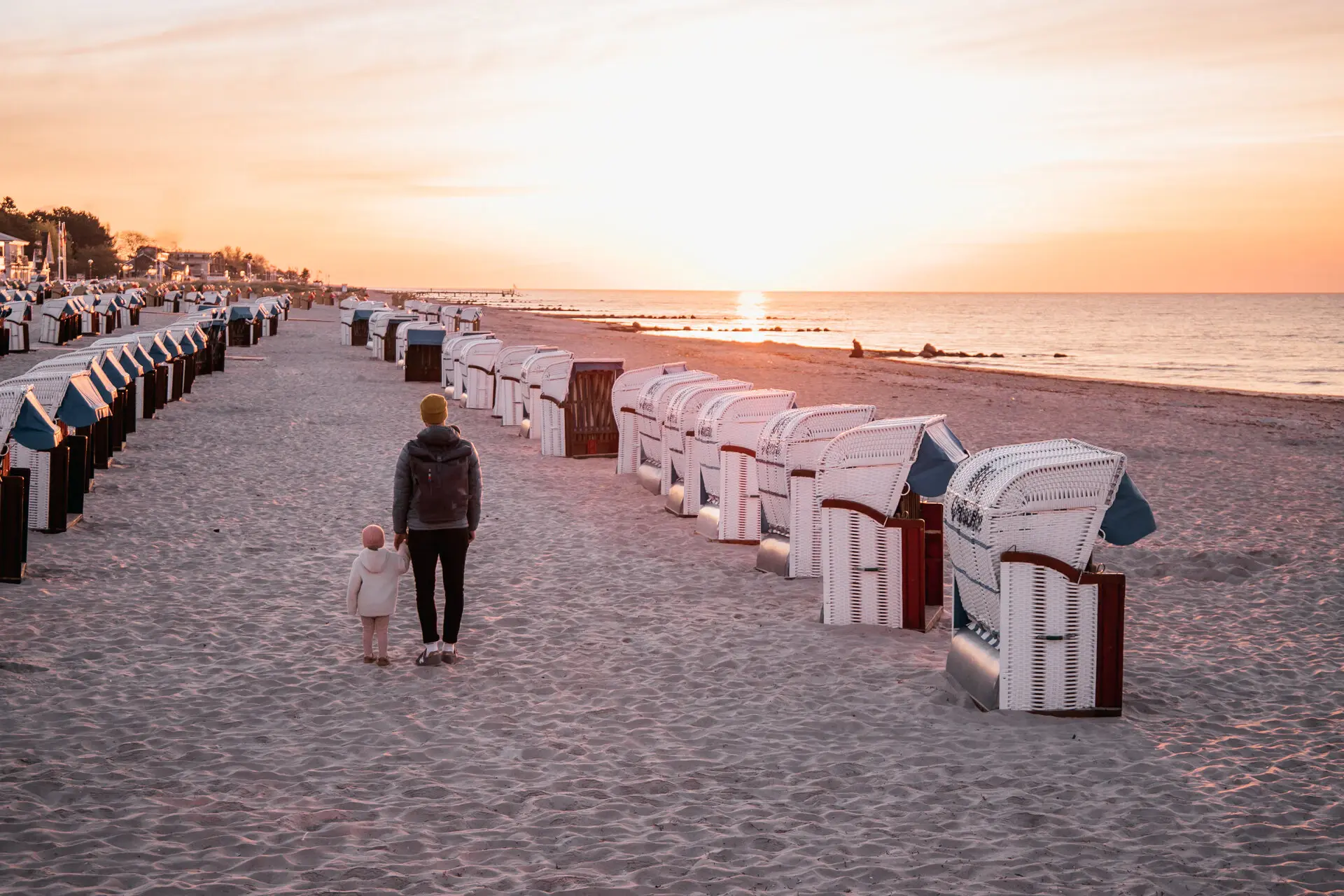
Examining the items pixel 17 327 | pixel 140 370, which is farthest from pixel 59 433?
pixel 17 327

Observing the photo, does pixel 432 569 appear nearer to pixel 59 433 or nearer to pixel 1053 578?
pixel 1053 578

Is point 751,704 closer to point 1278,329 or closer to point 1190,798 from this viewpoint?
point 1190,798

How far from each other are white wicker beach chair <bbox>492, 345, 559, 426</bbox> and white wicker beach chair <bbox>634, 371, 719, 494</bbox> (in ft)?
20.6

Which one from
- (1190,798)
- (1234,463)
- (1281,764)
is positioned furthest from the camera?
(1234,463)

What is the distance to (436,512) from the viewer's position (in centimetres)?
771

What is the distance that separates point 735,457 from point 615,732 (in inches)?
216

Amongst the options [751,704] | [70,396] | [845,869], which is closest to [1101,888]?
[845,869]

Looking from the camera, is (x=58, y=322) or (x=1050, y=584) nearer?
(x=1050, y=584)

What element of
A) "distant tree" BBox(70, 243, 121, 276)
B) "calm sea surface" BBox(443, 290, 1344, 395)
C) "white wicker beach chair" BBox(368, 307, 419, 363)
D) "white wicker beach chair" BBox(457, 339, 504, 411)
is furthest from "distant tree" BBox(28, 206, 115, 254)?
"white wicker beach chair" BBox(457, 339, 504, 411)

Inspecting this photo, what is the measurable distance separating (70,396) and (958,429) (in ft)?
52.7

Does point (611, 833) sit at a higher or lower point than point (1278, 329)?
lower

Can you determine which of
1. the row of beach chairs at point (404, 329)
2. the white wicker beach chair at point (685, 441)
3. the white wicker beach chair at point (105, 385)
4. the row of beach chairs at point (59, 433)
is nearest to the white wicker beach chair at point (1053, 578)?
the white wicker beach chair at point (685, 441)

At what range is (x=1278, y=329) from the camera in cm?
10944

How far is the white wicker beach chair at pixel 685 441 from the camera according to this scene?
13234mm
